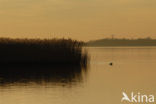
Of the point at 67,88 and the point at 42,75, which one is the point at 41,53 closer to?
the point at 42,75

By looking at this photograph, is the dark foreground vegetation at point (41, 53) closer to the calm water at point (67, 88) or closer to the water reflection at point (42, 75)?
the water reflection at point (42, 75)

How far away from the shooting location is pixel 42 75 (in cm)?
3359

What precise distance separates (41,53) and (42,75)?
24.4 feet

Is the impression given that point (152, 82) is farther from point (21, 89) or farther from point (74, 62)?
point (74, 62)

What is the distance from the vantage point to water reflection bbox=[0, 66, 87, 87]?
97.1ft

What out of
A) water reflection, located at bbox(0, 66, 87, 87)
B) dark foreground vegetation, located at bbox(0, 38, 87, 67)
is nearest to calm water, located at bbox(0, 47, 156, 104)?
water reflection, located at bbox(0, 66, 87, 87)

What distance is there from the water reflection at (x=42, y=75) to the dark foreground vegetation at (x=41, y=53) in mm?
1076

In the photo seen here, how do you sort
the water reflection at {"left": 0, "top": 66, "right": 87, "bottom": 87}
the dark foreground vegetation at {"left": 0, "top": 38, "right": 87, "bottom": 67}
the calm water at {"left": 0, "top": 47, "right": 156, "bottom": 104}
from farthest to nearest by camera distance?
the dark foreground vegetation at {"left": 0, "top": 38, "right": 87, "bottom": 67} → the water reflection at {"left": 0, "top": 66, "right": 87, "bottom": 87} → the calm water at {"left": 0, "top": 47, "right": 156, "bottom": 104}

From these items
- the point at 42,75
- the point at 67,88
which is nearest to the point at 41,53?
the point at 42,75

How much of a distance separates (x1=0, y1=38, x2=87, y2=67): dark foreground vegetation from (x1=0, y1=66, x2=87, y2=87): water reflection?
3.53ft

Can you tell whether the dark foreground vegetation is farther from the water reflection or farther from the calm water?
the calm water

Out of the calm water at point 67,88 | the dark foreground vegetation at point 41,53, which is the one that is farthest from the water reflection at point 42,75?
the dark foreground vegetation at point 41,53

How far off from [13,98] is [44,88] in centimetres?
433

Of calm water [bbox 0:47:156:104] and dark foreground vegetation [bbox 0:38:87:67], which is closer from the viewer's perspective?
calm water [bbox 0:47:156:104]
